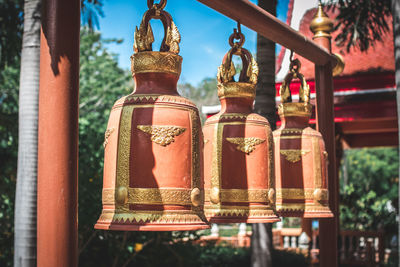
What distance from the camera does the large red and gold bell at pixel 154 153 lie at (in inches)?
68.1

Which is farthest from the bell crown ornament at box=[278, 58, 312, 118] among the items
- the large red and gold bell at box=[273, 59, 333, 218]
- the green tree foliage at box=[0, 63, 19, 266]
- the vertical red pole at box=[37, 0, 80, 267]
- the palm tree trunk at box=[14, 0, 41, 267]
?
the green tree foliage at box=[0, 63, 19, 266]

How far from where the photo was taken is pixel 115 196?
5.78 feet

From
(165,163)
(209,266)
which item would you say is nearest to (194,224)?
(165,163)

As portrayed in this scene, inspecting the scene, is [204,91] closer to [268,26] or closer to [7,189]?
[7,189]

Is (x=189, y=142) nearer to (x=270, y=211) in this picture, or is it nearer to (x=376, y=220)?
(x=270, y=211)

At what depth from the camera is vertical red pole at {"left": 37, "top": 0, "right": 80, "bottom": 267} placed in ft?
5.26

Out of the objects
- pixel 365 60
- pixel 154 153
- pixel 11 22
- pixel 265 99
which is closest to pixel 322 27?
pixel 265 99

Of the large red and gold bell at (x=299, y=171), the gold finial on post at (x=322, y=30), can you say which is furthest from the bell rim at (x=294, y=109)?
the gold finial on post at (x=322, y=30)

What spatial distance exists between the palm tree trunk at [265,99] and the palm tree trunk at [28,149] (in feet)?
7.34

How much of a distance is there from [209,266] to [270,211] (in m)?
7.06

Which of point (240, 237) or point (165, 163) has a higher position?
point (165, 163)

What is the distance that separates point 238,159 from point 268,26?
80cm

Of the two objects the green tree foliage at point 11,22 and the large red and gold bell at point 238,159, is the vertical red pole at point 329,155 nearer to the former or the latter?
the large red and gold bell at point 238,159

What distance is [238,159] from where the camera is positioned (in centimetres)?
231
